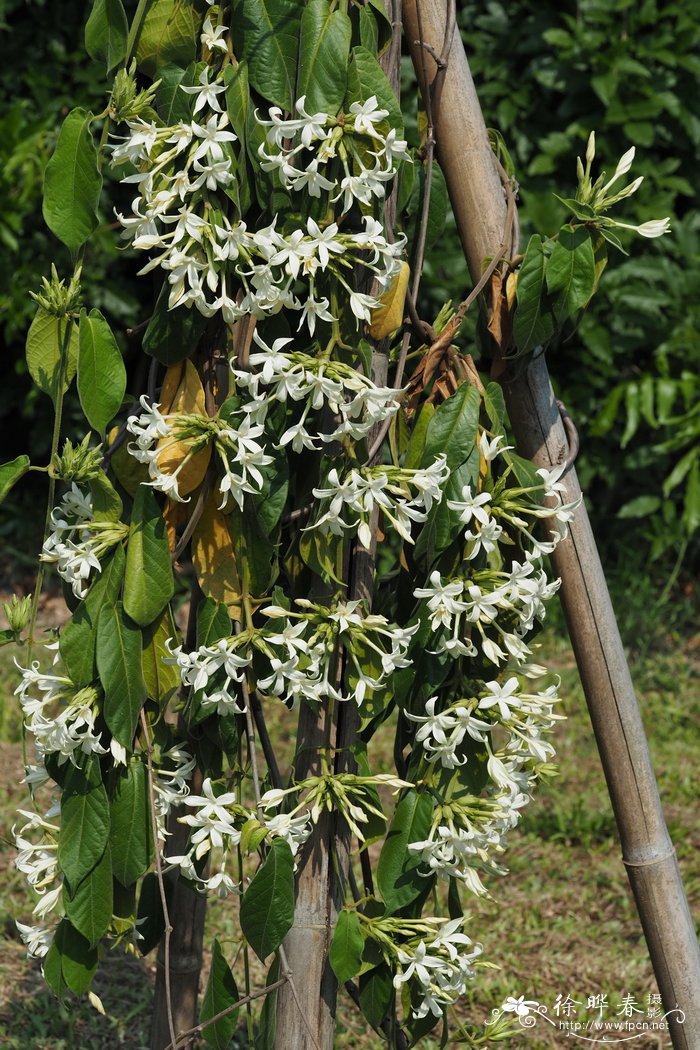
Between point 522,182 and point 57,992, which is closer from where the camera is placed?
point 57,992

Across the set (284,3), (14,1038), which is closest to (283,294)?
(284,3)

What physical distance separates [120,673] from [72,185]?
53 cm

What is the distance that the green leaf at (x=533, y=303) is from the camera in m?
1.30

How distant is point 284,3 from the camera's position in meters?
1.16

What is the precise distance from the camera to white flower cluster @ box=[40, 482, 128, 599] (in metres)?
1.21

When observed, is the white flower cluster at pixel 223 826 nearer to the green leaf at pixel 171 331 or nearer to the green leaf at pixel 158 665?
the green leaf at pixel 158 665

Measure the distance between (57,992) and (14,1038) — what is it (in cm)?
86

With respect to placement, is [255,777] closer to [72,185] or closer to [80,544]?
[80,544]

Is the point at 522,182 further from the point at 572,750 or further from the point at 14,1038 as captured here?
the point at 14,1038

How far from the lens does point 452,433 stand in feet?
4.07

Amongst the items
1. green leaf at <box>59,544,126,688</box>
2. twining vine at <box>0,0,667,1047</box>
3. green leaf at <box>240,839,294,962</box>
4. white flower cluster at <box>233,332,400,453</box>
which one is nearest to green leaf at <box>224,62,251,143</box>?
twining vine at <box>0,0,667,1047</box>

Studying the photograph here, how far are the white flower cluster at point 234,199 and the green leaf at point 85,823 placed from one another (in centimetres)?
55

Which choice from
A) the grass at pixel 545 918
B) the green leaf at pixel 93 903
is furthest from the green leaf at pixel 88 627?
the grass at pixel 545 918

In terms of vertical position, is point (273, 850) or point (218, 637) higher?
point (218, 637)
